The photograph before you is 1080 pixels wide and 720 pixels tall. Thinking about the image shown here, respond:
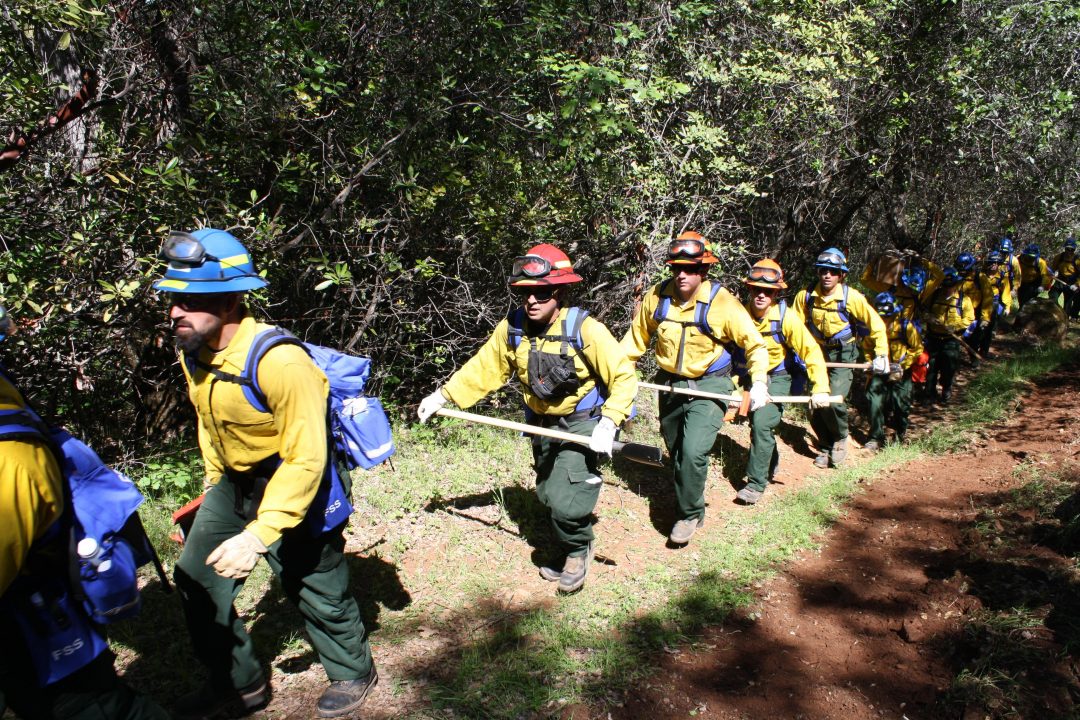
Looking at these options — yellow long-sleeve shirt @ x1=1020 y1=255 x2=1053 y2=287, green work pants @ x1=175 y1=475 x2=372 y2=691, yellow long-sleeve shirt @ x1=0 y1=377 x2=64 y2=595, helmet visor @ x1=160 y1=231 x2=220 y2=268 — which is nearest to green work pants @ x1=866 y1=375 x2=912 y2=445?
green work pants @ x1=175 y1=475 x2=372 y2=691

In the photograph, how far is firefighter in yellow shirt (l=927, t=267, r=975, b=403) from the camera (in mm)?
10203

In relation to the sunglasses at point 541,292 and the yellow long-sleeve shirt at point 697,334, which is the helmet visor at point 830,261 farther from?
the sunglasses at point 541,292

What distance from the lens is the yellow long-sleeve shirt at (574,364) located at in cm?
430

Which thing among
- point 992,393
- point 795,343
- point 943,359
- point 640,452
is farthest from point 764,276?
point 992,393

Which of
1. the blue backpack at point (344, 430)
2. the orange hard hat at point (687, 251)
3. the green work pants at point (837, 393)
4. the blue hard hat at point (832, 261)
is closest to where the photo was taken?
the blue backpack at point (344, 430)

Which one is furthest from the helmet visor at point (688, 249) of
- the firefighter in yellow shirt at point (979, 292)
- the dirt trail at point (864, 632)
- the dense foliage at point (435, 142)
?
A: the firefighter in yellow shirt at point (979, 292)

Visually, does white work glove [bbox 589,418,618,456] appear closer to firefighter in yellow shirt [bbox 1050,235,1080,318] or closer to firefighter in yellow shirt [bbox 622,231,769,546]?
firefighter in yellow shirt [bbox 622,231,769,546]

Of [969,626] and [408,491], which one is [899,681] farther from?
[408,491]

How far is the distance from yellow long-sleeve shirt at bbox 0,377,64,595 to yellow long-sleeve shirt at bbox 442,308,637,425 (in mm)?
2697

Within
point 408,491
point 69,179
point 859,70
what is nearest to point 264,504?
point 408,491

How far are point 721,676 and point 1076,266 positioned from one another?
17.5 meters

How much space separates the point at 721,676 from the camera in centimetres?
394

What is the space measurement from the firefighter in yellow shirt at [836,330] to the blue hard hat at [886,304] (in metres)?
0.93

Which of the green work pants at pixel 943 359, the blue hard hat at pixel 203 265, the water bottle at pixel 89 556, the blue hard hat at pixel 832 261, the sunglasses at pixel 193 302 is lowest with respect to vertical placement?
the green work pants at pixel 943 359
